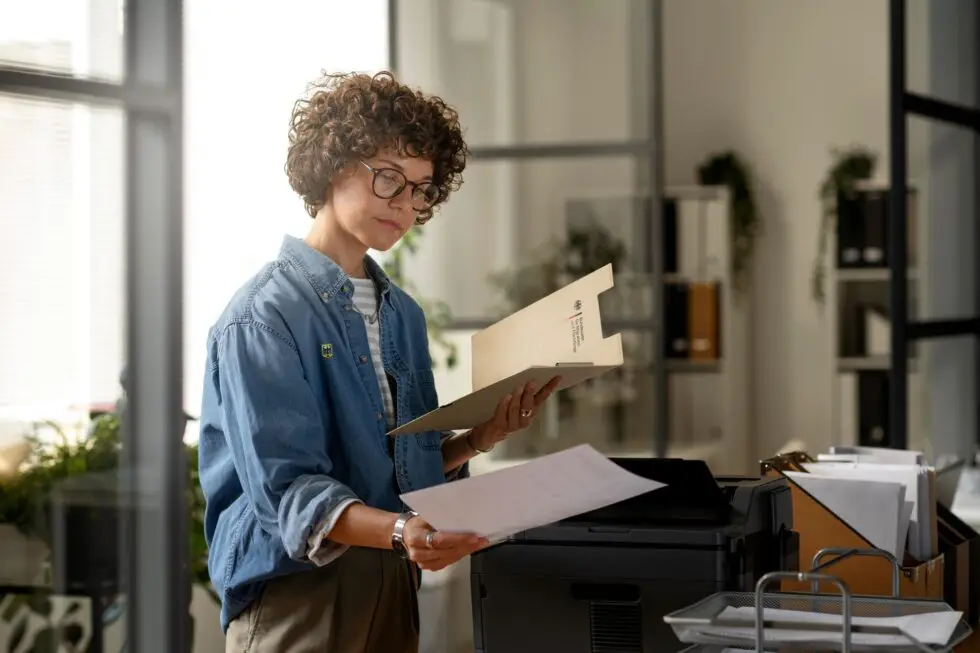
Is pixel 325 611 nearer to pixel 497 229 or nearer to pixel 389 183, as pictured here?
pixel 389 183

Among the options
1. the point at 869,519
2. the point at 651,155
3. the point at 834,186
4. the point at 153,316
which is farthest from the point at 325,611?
the point at 834,186

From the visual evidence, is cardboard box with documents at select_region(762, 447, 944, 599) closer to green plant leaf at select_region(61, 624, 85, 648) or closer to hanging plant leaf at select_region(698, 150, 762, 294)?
green plant leaf at select_region(61, 624, 85, 648)

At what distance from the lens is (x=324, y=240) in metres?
1.64

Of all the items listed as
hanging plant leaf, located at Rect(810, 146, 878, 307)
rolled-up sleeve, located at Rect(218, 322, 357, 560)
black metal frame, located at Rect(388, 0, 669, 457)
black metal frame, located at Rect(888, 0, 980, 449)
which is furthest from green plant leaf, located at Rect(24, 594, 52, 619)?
hanging plant leaf, located at Rect(810, 146, 878, 307)

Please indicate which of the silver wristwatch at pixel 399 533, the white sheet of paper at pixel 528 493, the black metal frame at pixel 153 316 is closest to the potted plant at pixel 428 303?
the black metal frame at pixel 153 316

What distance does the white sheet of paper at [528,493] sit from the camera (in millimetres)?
1188

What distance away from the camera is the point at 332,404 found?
1542 millimetres

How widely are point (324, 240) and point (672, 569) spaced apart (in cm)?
64

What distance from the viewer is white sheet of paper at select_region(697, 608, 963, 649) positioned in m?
1.11

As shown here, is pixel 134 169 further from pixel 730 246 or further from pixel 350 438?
pixel 730 246

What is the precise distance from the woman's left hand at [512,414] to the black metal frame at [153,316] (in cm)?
89

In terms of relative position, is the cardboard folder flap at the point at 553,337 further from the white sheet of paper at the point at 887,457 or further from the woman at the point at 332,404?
the white sheet of paper at the point at 887,457

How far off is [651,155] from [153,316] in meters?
2.47

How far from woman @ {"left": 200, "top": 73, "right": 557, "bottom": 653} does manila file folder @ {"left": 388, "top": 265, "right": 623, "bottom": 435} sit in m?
0.05
